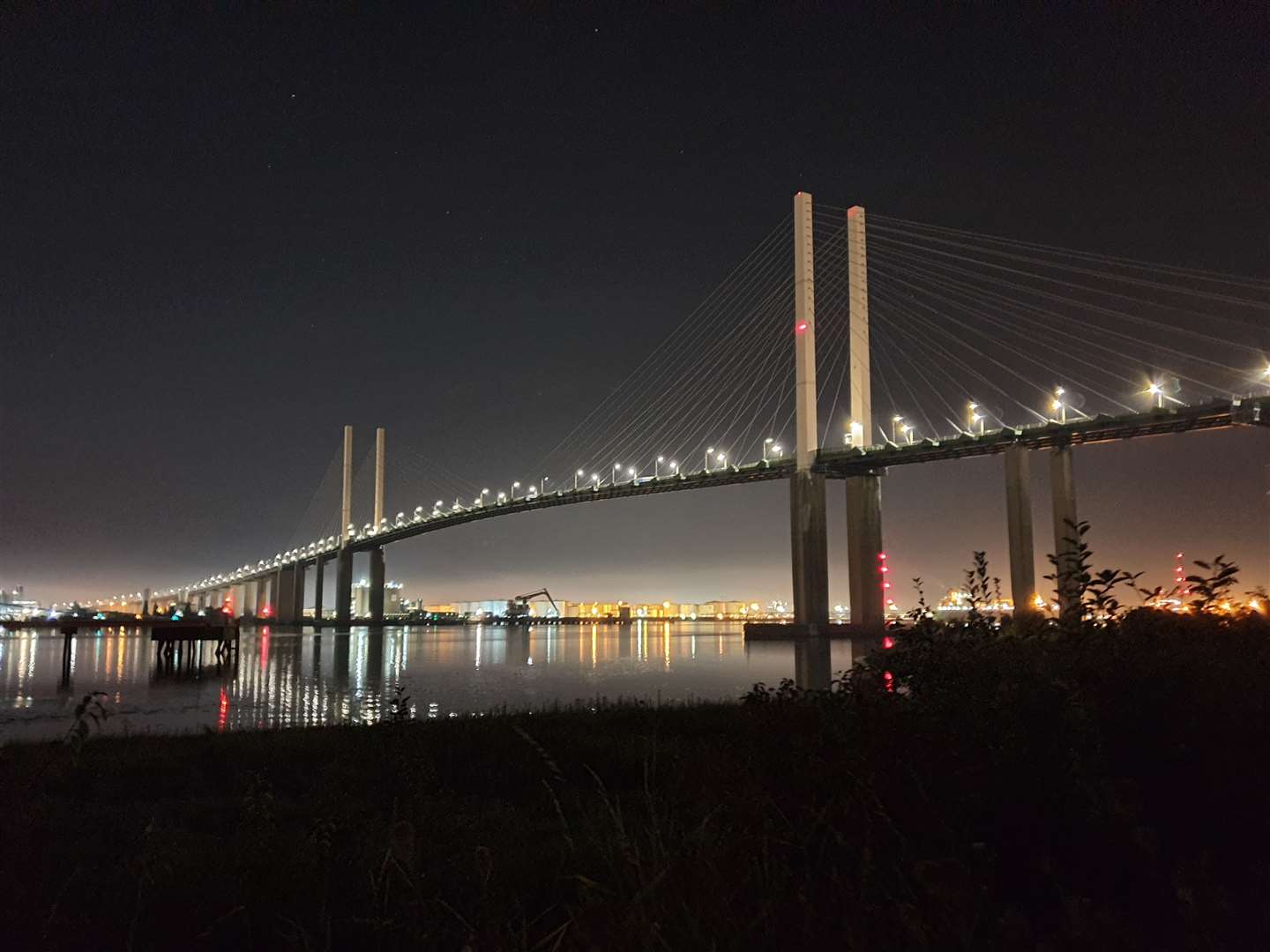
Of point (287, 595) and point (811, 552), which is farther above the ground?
point (811, 552)

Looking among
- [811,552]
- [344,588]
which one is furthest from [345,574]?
[811,552]

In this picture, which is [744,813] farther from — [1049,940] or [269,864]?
[269,864]

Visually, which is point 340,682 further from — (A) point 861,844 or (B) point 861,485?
(B) point 861,485

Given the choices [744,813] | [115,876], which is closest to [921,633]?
[744,813]

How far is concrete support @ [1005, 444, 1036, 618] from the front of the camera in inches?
1941

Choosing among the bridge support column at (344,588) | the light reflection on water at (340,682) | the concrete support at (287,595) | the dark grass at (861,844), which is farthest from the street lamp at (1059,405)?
the concrete support at (287,595)

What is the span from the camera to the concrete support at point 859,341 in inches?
2111

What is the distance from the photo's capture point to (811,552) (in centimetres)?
5647

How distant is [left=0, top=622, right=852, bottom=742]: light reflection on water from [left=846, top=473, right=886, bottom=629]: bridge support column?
129 inches

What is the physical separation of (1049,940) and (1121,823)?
835 mm

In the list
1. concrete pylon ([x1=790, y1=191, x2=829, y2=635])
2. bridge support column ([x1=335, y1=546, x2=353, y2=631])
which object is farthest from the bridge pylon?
concrete pylon ([x1=790, y1=191, x2=829, y2=635])

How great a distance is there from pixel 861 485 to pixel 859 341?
10.8 metres

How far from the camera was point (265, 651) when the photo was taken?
59000mm

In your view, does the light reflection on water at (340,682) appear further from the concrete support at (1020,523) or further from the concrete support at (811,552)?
the concrete support at (1020,523)
